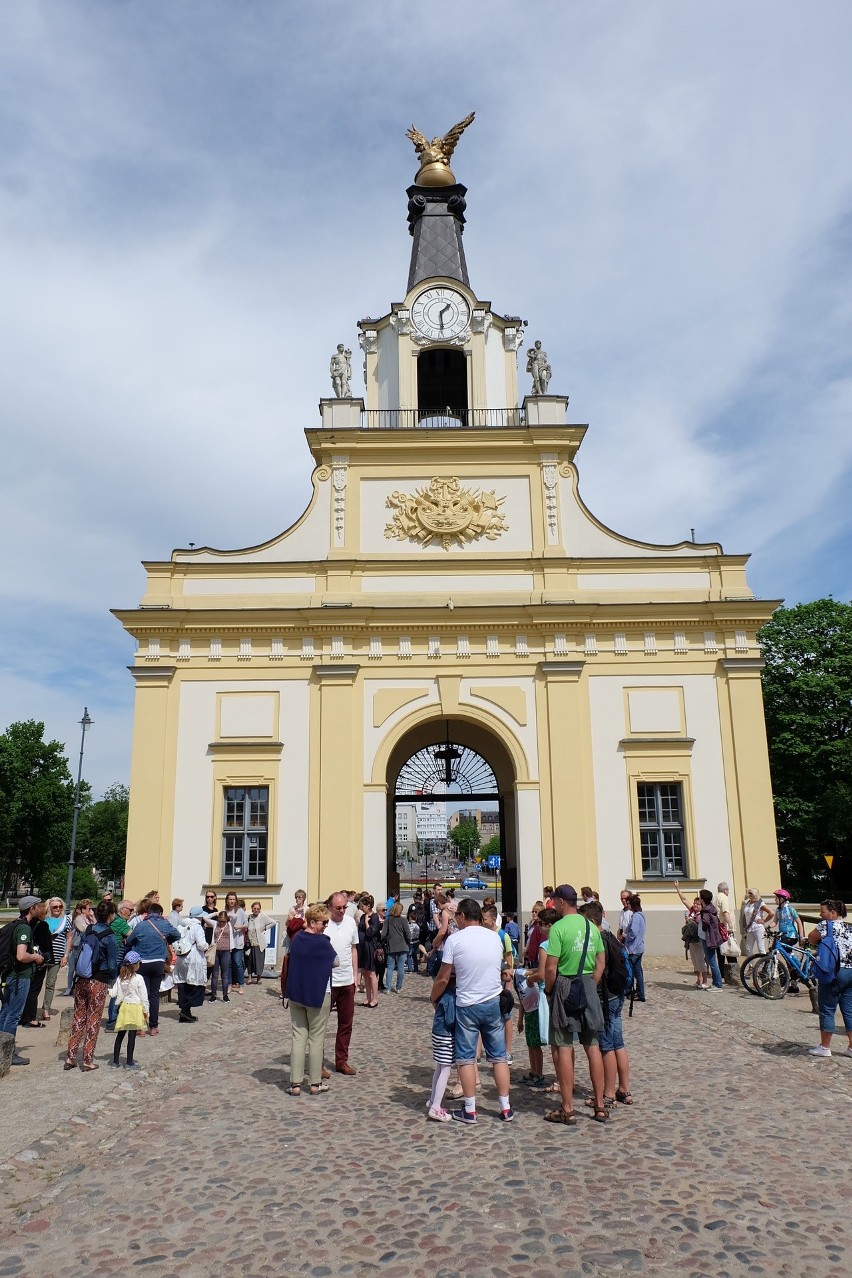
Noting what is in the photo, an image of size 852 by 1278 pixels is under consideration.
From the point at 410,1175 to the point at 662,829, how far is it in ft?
47.3

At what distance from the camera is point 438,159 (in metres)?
26.1

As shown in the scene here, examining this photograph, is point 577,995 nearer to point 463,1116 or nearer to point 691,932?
point 463,1116

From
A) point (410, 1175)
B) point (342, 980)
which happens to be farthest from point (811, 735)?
point (410, 1175)

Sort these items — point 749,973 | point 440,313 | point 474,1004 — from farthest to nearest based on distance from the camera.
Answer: point 440,313, point 749,973, point 474,1004

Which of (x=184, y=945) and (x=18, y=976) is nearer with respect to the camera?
(x=18, y=976)

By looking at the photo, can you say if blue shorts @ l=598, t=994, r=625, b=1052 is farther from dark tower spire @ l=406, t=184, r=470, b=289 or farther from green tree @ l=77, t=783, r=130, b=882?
green tree @ l=77, t=783, r=130, b=882

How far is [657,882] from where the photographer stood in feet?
62.1

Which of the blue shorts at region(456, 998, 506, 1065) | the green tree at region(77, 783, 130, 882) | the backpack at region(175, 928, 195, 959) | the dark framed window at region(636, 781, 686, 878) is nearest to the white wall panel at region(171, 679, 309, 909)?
the backpack at region(175, 928, 195, 959)

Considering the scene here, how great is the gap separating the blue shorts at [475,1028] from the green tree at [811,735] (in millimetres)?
27308

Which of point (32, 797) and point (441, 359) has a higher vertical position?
point (441, 359)

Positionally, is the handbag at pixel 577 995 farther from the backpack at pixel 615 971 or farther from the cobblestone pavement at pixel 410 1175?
the cobblestone pavement at pixel 410 1175

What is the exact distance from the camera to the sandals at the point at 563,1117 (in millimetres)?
7078

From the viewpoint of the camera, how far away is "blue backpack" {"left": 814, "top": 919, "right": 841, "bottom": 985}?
962 cm

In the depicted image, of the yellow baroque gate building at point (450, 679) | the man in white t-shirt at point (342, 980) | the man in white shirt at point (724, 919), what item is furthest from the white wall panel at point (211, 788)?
the man in white t-shirt at point (342, 980)
